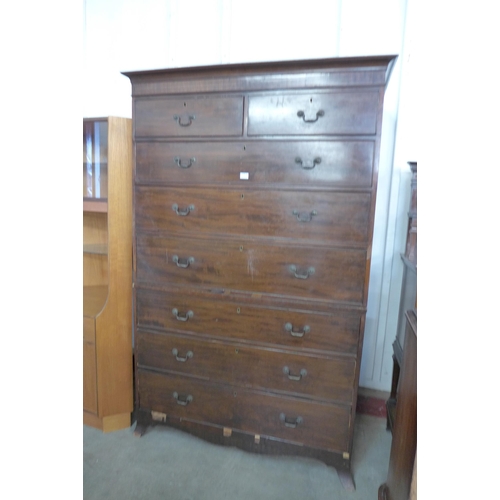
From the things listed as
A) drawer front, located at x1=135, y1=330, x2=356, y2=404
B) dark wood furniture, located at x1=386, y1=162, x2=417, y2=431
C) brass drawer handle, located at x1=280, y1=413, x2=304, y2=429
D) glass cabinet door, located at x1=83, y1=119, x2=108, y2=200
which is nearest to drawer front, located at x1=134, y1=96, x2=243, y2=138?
glass cabinet door, located at x1=83, y1=119, x2=108, y2=200

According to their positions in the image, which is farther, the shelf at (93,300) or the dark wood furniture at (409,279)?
the shelf at (93,300)

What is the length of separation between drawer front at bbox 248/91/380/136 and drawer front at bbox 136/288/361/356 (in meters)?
0.77

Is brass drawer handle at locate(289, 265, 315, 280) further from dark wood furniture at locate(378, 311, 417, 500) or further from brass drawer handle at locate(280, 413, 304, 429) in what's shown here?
brass drawer handle at locate(280, 413, 304, 429)

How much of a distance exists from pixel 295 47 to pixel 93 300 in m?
1.88

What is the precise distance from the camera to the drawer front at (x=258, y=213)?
1391 mm

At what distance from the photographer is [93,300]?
2006 millimetres

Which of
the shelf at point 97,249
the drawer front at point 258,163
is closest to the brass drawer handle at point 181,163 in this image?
the drawer front at point 258,163

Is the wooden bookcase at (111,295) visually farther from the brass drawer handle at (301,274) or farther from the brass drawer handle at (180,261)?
the brass drawer handle at (301,274)
